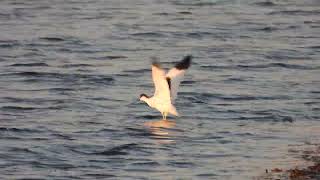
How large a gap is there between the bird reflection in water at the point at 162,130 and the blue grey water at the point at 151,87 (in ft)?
0.13

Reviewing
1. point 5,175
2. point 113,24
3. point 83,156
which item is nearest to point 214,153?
point 83,156

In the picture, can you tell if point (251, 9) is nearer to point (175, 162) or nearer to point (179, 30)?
point (179, 30)

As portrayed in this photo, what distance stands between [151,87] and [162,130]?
4047mm

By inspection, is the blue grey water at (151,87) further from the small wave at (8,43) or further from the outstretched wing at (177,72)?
the outstretched wing at (177,72)

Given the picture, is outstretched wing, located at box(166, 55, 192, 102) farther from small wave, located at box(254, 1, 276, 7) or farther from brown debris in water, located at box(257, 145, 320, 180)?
small wave, located at box(254, 1, 276, 7)

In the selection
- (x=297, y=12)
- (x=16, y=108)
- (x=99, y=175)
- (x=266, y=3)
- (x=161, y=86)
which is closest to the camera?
(x=99, y=175)

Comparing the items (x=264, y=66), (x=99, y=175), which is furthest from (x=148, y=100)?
(x=264, y=66)

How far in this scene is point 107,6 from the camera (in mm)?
29578

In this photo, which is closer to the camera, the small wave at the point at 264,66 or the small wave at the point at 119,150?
the small wave at the point at 119,150

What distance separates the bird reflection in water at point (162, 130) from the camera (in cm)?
1528

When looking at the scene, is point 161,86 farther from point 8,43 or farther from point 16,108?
point 8,43

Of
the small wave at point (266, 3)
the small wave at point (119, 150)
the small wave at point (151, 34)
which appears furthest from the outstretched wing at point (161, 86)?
the small wave at point (266, 3)

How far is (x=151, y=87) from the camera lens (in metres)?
20.1

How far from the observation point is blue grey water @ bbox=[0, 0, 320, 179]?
45.2 ft
